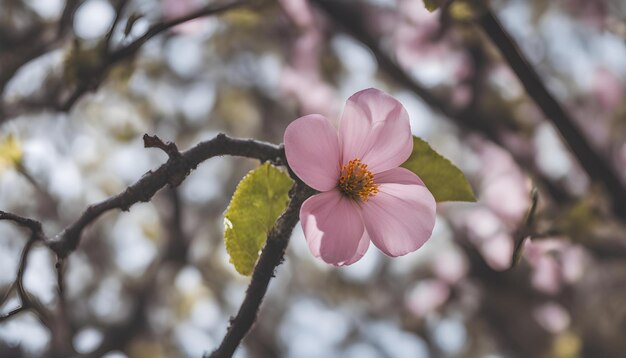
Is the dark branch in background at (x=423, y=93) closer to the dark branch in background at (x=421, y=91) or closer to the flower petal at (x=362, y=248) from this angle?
the dark branch in background at (x=421, y=91)

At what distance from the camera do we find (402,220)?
28 centimetres

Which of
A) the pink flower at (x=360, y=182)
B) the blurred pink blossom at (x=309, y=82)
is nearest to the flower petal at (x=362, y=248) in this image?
the pink flower at (x=360, y=182)

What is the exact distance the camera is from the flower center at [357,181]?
290 millimetres

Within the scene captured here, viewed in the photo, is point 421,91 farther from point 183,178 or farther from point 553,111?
point 183,178

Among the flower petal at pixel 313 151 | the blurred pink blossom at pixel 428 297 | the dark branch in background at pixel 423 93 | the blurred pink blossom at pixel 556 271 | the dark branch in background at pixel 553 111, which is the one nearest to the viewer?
the flower petal at pixel 313 151

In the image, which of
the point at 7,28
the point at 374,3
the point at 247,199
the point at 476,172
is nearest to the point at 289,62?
the point at 374,3

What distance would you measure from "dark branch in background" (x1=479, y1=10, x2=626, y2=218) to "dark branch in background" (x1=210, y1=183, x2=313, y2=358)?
0.28 meters

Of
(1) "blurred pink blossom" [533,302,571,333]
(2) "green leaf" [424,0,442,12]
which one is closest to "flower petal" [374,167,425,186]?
(2) "green leaf" [424,0,442,12]

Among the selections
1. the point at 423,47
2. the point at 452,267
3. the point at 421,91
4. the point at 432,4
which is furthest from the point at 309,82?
the point at 432,4

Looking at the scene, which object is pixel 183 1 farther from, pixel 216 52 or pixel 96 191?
pixel 96 191

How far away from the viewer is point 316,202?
0.27 meters

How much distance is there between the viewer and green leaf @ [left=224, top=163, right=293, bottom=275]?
11.6 inches

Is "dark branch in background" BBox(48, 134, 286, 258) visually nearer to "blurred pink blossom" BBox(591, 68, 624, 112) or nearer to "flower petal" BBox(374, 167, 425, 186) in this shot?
"flower petal" BBox(374, 167, 425, 186)

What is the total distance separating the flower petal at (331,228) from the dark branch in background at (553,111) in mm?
269
